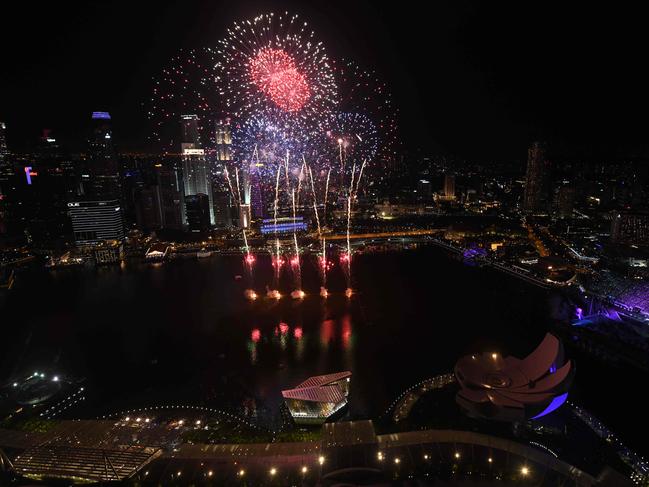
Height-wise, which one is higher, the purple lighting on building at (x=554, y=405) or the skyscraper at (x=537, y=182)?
the skyscraper at (x=537, y=182)

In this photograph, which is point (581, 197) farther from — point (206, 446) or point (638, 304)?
point (206, 446)

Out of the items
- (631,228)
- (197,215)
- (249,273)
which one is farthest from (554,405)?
(197,215)

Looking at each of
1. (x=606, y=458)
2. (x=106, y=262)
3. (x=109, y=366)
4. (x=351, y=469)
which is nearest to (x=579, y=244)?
(x=606, y=458)

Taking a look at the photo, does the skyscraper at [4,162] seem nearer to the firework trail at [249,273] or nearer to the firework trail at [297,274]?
the firework trail at [249,273]

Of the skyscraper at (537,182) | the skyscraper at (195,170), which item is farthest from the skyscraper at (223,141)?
the skyscraper at (537,182)

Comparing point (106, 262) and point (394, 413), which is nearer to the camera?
point (394, 413)

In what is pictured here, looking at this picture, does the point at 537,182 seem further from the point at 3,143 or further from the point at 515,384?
the point at 3,143
